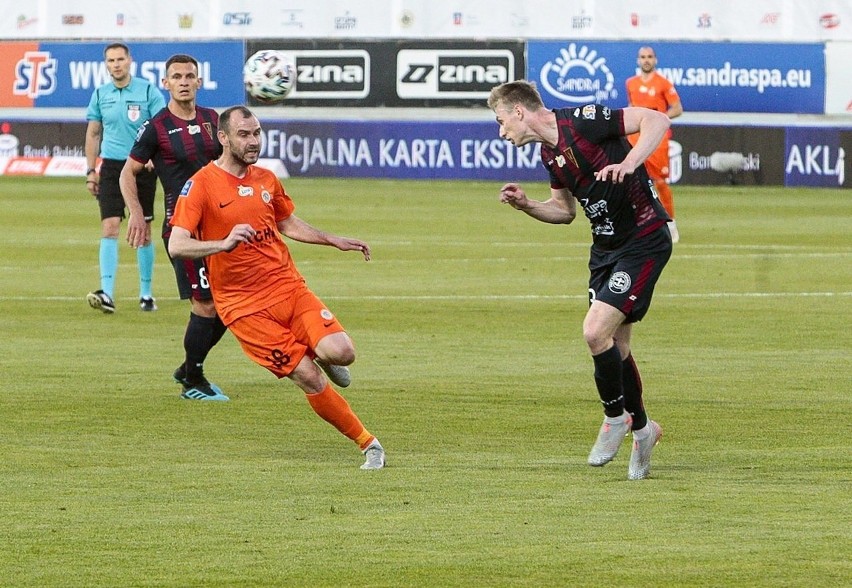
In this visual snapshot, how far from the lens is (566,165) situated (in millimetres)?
8562

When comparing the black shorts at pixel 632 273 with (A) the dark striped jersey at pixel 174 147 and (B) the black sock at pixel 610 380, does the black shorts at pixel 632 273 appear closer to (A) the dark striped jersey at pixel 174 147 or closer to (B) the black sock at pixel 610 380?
(B) the black sock at pixel 610 380

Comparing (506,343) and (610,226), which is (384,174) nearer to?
(506,343)

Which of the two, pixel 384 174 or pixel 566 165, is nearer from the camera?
pixel 566 165

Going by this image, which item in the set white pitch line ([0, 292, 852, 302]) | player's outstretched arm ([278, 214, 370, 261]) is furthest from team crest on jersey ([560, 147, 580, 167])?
white pitch line ([0, 292, 852, 302])

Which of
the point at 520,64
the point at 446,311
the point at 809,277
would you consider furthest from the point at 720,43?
the point at 446,311

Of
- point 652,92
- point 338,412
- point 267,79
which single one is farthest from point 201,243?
point 652,92

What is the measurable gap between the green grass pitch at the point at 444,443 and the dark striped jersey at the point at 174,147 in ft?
4.30

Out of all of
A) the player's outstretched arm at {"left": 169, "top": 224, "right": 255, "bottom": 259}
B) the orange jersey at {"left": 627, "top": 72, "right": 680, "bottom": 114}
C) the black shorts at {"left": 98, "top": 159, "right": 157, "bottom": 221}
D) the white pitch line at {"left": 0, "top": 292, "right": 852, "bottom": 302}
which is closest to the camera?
the player's outstretched arm at {"left": 169, "top": 224, "right": 255, "bottom": 259}

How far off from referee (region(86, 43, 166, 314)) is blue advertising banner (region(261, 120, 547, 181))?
63.7ft

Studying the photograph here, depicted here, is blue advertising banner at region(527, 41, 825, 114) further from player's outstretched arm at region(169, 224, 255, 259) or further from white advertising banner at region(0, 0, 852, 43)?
player's outstretched arm at region(169, 224, 255, 259)

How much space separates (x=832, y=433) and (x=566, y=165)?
2190mm

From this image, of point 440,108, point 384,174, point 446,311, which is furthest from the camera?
point 440,108

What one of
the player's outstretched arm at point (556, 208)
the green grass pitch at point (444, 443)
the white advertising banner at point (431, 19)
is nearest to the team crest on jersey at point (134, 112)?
the green grass pitch at point (444, 443)

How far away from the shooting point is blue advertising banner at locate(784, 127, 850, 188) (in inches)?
1276
